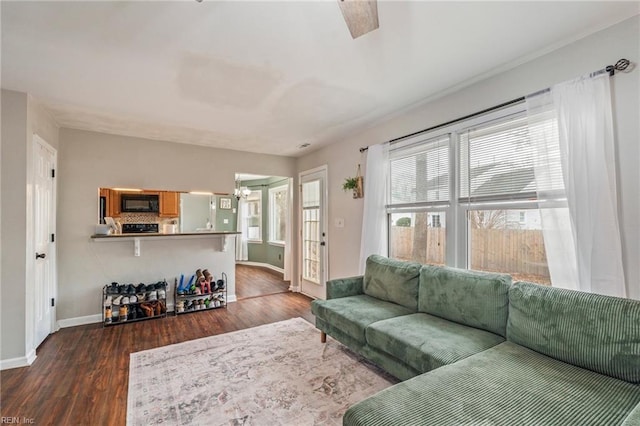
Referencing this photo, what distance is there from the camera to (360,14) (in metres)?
1.37

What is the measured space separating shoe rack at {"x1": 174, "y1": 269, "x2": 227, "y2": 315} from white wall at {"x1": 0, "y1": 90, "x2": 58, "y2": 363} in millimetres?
1635

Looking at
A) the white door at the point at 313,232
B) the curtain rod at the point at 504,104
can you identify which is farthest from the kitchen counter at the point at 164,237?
the curtain rod at the point at 504,104

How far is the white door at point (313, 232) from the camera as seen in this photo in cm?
473

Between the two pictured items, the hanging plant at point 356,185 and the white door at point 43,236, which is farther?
the hanging plant at point 356,185

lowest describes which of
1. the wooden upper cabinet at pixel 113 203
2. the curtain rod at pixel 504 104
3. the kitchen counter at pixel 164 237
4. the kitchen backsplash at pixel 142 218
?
the kitchen counter at pixel 164 237

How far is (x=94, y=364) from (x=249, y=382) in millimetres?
1560

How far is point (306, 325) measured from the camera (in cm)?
362

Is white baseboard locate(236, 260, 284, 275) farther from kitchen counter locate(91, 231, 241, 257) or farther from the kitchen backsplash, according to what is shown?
the kitchen backsplash

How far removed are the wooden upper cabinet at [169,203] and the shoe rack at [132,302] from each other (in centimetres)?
104

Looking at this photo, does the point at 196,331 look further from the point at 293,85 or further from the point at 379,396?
the point at 293,85

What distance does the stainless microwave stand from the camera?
13.6 ft

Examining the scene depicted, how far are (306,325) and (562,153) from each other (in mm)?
3078

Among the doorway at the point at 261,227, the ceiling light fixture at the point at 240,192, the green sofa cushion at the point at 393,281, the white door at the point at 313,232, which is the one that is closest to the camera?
the green sofa cushion at the point at 393,281

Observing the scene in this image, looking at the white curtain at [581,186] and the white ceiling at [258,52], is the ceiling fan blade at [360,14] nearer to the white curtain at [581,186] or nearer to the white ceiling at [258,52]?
the white ceiling at [258,52]
